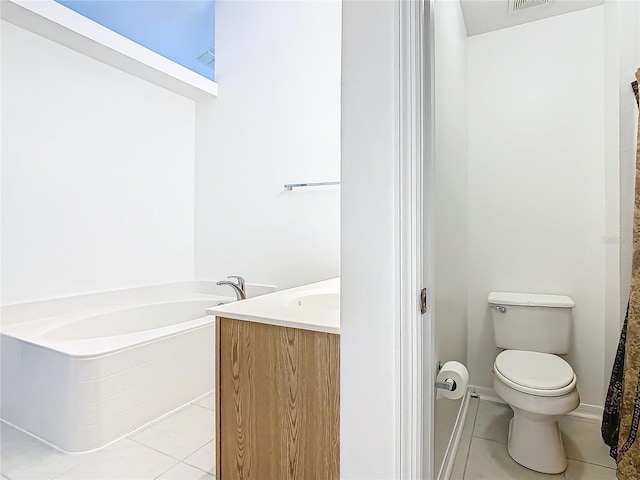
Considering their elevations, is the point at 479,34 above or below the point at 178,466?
above

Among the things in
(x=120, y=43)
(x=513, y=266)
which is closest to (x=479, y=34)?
(x=513, y=266)

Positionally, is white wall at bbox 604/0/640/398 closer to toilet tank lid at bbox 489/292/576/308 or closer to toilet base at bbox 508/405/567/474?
toilet tank lid at bbox 489/292/576/308

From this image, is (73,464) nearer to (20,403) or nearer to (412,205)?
(20,403)

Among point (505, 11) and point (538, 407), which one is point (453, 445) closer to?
point (538, 407)

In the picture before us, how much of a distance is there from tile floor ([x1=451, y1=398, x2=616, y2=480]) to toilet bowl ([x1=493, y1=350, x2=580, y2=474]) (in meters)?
0.06

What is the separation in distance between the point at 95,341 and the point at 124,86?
6.40 ft

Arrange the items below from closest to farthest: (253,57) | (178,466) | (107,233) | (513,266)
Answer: (178,466) < (513,266) < (107,233) < (253,57)

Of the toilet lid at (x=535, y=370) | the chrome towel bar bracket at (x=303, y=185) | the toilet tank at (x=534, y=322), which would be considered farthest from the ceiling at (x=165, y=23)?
the toilet lid at (x=535, y=370)

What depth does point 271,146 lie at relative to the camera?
2.98 m

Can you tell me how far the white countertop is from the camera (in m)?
1.07

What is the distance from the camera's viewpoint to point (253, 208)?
3.07 m

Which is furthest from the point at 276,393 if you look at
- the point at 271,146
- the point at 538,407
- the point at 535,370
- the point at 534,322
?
the point at 271,146

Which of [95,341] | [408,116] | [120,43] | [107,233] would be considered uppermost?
[120,43]

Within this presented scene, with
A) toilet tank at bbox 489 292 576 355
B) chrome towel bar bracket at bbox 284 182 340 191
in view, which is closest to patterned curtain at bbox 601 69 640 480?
toilet tank at bbox 489 292 576 355
